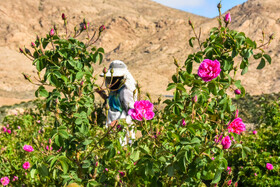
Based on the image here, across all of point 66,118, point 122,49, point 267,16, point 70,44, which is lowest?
point 122,49

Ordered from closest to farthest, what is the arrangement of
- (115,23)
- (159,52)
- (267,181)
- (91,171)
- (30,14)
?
(91,171), (267,181), (159,52), (115,23), (30,14)

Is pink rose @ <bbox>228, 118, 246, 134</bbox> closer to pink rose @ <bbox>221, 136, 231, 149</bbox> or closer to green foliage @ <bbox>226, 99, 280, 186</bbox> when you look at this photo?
pink rose @ <bbox>221, 136, 231, 149</bbox>

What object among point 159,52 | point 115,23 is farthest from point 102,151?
point 115,23

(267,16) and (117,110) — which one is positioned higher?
(267,16)

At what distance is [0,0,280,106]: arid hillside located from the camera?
20547 mm

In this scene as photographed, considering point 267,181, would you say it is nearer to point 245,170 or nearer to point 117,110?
point 245,170

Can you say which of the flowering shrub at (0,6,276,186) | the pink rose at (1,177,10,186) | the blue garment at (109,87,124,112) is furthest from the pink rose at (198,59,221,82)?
the pink rose at (1,177,10,186)

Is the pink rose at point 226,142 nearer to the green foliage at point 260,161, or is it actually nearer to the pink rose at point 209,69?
the pink rose at point 209,69

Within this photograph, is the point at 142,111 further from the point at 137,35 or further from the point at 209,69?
the point at 137,35

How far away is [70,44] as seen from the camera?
174cm

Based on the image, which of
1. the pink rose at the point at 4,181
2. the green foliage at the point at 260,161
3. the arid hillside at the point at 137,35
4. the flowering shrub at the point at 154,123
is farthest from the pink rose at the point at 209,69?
the arid hillside at the point at 137,35

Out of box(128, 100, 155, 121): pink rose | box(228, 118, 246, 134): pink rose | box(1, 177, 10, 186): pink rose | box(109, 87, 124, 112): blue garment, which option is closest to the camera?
box(128, 100, 155, 121): pink rose

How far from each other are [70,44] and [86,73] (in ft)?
0.69

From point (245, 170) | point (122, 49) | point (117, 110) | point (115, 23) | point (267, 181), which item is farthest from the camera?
point (115, 23)
